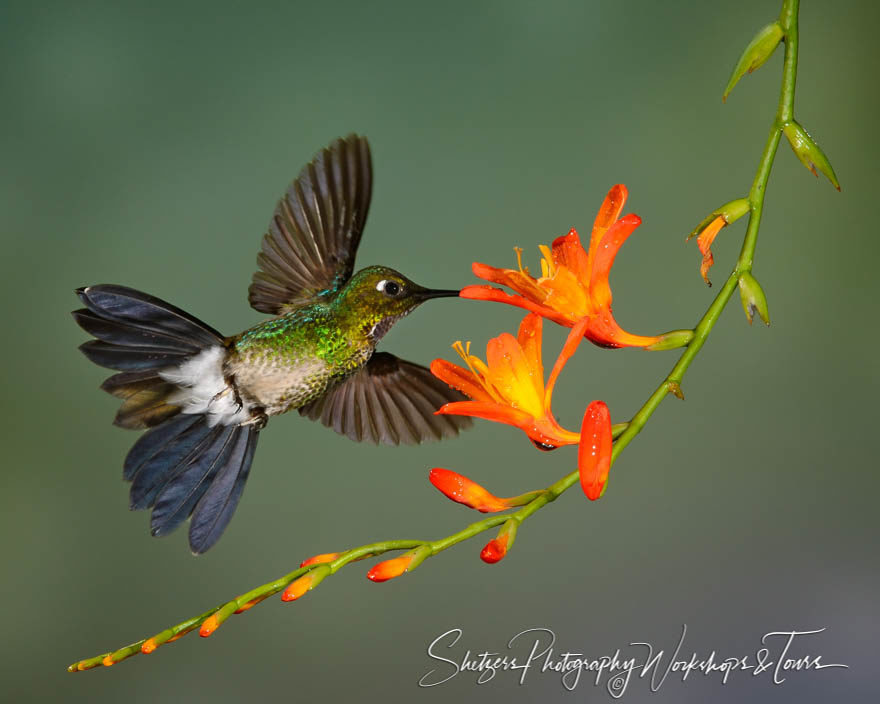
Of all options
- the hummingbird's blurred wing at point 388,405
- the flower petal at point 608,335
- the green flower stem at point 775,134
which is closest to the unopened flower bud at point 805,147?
the green flower stem at point 775,134

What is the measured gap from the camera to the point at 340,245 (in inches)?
26.0

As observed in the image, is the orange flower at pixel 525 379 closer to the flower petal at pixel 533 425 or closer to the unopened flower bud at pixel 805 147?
the flower petal at pixel 533 425

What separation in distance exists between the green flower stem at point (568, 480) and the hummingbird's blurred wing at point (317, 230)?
0.92 ft

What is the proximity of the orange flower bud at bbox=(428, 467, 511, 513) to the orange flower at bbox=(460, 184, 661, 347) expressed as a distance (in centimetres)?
9

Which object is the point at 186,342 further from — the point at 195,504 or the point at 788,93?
the point at 788,93

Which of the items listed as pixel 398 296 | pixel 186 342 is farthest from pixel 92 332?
pixel 398 296

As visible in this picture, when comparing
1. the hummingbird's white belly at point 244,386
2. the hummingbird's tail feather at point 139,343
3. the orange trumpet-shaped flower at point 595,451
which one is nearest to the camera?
the orange trumpet-shaped flower at point 595,451

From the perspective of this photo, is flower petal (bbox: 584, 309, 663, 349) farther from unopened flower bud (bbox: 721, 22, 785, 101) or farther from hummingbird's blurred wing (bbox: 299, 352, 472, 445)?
hummingbird's blurred wing (bbox: 299, 352, 472, 445)

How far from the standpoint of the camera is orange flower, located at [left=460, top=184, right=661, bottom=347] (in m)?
0.42

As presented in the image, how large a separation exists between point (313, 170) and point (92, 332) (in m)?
0.20

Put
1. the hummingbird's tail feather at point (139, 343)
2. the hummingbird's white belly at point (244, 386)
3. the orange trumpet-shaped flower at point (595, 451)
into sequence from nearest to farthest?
the orange trumpet-shaped flower at point (595, 451), the hummingbird's tail feather at point (139, 343), the hummingbird's white belly at point (244, 386)

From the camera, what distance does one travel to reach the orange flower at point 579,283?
42cm

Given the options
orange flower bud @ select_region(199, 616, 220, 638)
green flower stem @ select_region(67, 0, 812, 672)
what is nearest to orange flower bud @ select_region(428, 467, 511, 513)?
green flower stem @ select_region(67, 0, 812, 672)

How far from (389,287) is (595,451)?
26 cm
